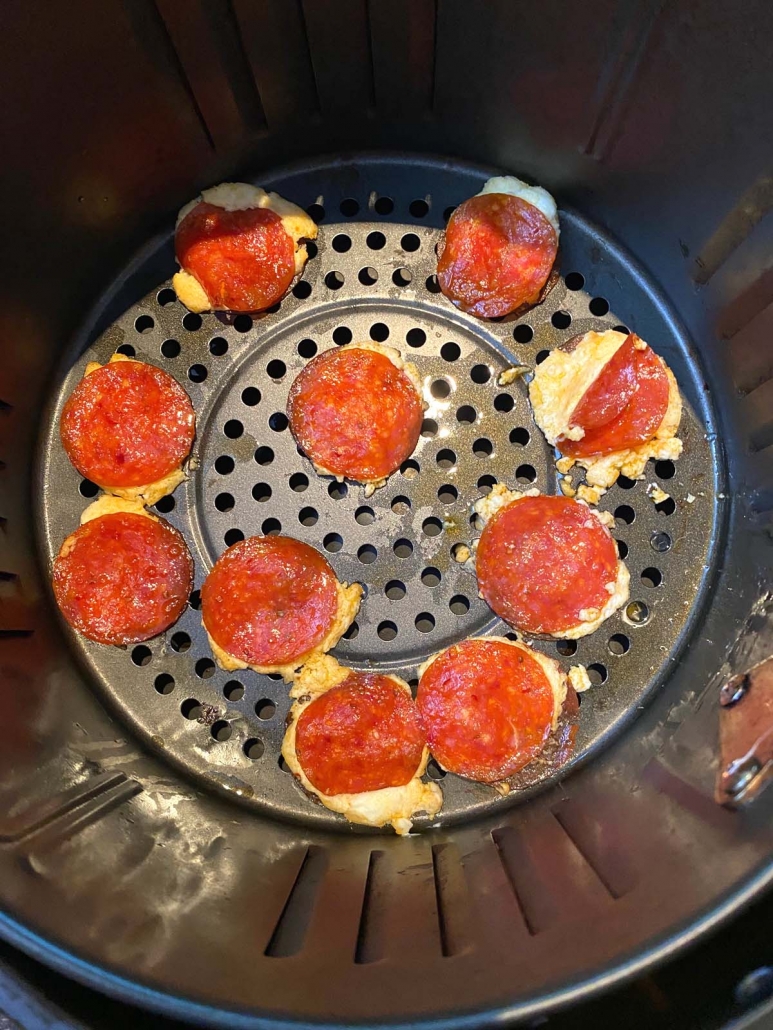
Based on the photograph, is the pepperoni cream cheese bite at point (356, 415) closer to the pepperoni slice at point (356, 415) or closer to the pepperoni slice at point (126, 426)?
the pepperoni slice at point (356, 415)

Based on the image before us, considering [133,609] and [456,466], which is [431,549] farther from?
[133,609]

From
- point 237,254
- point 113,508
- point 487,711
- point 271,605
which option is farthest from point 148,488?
point 487,711

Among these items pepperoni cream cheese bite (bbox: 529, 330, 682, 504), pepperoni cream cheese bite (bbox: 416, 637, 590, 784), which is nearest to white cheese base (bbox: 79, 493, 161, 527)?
pepperoni cream cheese bite (bbox: 416, 637, 590, 784)

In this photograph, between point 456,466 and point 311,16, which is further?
point 456,466

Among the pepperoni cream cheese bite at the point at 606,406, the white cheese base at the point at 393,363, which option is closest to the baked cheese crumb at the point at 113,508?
the white cheese base at the point at 393,363

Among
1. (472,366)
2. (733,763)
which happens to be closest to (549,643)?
(733,763)

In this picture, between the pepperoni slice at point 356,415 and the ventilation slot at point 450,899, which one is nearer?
the ventilation slot at point 450,899
